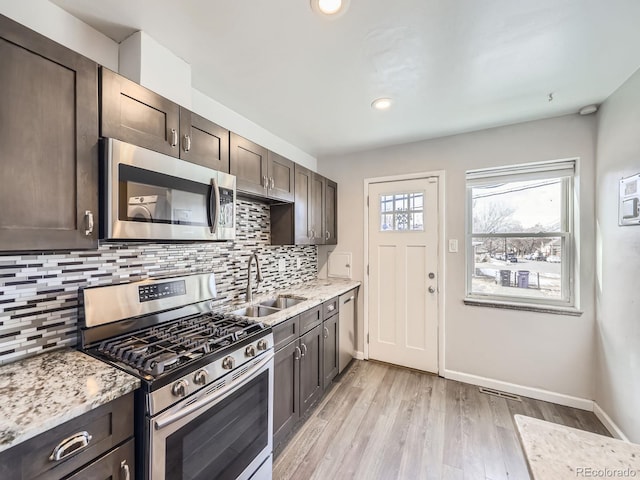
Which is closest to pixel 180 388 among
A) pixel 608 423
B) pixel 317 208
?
pixel 317 208

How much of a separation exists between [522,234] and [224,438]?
9.44 ft

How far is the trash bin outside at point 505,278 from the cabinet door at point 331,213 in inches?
69.2

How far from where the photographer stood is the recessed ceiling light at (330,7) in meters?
1.23

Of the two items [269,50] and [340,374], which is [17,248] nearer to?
[269,50]

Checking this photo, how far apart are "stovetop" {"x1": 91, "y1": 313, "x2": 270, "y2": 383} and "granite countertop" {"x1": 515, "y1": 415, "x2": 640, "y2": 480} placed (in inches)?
44.7

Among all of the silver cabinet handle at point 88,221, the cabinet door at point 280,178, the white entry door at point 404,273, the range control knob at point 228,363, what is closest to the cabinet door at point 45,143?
the silver cabinet handle at point 88,221

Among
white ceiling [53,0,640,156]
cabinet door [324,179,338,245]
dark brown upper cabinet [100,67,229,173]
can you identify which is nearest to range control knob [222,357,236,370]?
dark brown upper cabinet [100,67,229,173]

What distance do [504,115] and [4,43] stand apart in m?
3.02

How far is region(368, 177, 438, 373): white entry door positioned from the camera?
289 cm

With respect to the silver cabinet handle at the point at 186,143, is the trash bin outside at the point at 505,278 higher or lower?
lower

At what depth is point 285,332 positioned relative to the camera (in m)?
1.85

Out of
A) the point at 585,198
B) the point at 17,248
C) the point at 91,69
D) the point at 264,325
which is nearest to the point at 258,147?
the point at 91,69

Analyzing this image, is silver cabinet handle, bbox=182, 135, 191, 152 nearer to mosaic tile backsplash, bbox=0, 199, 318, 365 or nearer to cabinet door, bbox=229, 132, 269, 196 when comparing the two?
cabinet door, bbox=229, 132, 269, 196

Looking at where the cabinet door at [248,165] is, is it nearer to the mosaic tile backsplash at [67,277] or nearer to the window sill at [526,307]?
the mosaic tile backsplash at [67,277]
